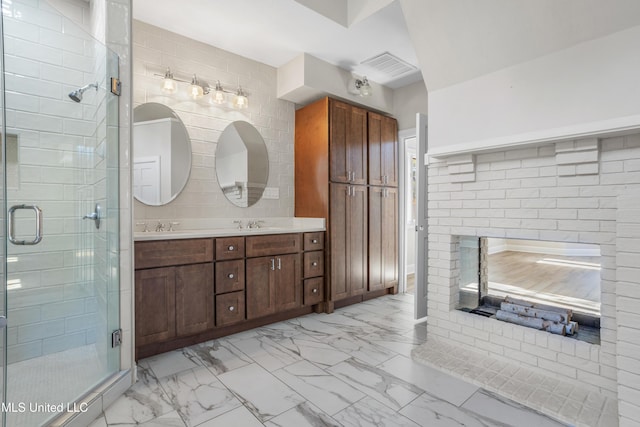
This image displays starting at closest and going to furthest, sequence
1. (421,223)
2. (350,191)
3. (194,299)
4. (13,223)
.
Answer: (13,223) → (194,299) → (421,223) → (350,191)

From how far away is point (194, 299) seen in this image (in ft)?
7.85

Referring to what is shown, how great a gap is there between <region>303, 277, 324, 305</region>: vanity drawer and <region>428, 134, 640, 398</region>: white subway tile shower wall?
3.76ft

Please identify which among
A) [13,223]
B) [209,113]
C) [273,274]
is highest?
[209,113]

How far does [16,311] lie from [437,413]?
242 centimetres

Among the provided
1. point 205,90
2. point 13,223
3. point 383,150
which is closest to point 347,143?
point 383,150

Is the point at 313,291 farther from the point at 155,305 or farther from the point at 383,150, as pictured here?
the point at 383,150

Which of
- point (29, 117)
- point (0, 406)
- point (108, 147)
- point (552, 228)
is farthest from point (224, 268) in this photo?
point (552, 228)

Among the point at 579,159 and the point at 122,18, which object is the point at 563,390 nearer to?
the point at 579,159

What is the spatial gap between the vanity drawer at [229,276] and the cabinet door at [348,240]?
1.01 meters

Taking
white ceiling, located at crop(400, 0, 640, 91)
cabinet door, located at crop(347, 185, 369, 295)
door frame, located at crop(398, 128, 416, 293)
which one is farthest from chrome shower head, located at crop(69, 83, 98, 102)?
door frame, located at crop(398, 128, 416, 293)

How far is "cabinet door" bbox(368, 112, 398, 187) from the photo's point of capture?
3662 millimetres

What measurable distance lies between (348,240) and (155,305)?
1943 mm

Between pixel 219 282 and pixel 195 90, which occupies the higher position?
pixel 195 90

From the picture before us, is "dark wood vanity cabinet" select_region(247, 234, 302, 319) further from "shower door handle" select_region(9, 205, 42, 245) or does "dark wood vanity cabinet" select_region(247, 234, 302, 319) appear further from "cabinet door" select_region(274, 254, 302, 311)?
"shower door handle" select_region(9, 205, 42, 245)
